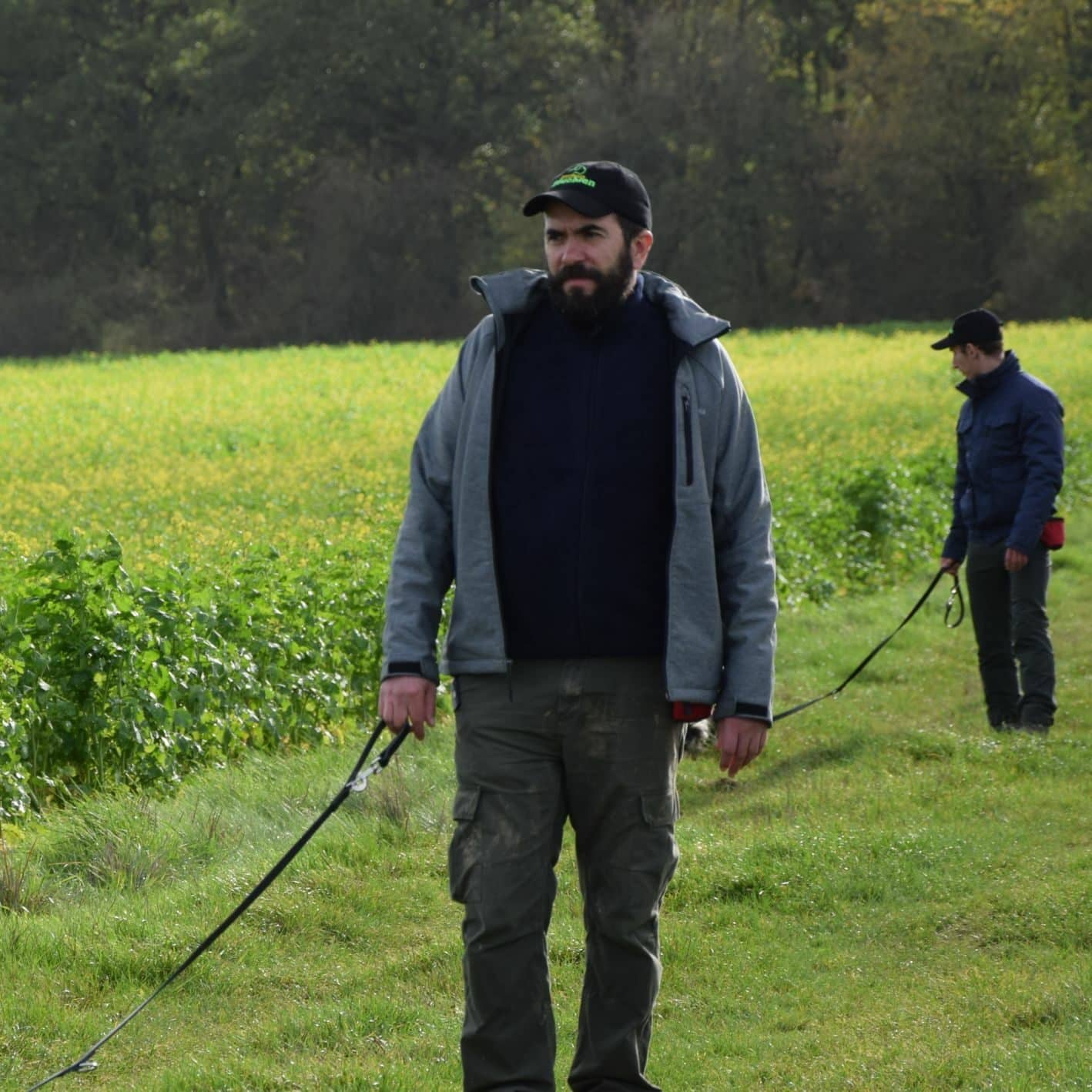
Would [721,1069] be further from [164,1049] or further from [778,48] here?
[778,48]

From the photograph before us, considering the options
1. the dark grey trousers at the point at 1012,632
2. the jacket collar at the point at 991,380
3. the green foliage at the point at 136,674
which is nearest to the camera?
the green foliage at the point at 136,674

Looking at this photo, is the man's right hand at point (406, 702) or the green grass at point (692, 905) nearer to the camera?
the man's right hand at point (406, 702)

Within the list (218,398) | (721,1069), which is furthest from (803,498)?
(218,398)

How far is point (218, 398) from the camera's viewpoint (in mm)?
29344

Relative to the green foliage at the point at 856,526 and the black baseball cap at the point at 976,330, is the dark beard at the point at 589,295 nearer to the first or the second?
the black baseball cap at the point at 976,330

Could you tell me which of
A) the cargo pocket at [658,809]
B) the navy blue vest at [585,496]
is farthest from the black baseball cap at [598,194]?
the cargo pocket at [658,809]

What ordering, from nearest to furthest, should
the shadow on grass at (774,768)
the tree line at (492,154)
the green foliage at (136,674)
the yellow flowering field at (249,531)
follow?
the green foliage at (136,674), the yellow flowering field at (249,531), the shadow on grass at (774,768), the tree line at (492,154)

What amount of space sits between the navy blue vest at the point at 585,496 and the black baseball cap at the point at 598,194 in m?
0.23

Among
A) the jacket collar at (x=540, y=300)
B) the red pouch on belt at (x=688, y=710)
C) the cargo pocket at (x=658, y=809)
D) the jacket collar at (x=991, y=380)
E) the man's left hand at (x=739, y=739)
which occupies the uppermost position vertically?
the jacket collar at (x=540, y=300)

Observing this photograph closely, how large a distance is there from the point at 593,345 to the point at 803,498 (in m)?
9.99

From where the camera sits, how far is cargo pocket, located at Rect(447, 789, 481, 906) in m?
3.69

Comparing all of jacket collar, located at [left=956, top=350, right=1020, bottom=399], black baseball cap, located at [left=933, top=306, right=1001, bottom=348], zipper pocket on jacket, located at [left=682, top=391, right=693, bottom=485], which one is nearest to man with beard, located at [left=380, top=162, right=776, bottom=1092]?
zipper pocket on jacket, located at [left=682, top=391, right=693, bottom=485]

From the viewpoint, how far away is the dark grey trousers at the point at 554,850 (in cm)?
366

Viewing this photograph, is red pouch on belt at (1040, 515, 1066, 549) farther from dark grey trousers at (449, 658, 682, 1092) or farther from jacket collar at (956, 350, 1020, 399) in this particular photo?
dark grey trousers at (449, 658, 682, 1092)
